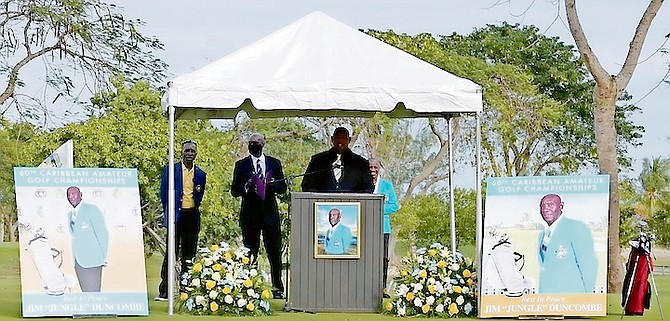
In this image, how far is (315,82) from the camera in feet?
31.2

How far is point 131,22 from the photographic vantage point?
17.4 metres

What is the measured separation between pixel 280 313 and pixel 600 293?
97.1 inches

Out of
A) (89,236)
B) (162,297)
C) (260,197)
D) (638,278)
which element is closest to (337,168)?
(260,197)

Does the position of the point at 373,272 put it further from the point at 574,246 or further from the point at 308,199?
the point at 574,246

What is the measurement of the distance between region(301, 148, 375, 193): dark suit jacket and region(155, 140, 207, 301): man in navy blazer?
0.96 metres

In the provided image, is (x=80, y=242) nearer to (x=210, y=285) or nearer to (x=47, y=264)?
(x=47, y=264)

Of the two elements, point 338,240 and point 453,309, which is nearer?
point 453,309

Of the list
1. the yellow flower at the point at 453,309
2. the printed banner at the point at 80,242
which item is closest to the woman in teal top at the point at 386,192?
the yellow flower at the point at 453,309

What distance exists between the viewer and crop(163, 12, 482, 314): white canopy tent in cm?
936

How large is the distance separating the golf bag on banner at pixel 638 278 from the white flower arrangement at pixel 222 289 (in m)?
2.81

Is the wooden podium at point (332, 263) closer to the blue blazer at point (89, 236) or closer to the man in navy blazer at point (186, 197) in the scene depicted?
the man in navy blazer at point (186, 197)

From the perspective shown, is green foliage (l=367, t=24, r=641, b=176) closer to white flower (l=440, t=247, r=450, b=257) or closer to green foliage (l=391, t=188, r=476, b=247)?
green foliage (l=391, t=188, r=476, b=247)

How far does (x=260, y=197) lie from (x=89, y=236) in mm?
2042

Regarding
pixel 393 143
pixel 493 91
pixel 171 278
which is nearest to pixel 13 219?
pixel 393 143
